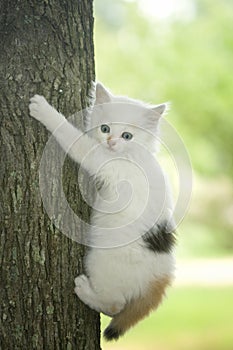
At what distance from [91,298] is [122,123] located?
63 centimetres

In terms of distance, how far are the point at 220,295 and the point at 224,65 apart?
279 centimetres

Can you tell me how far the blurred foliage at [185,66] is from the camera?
6828mm

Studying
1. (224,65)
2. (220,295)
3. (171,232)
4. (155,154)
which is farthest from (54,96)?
(220,295)

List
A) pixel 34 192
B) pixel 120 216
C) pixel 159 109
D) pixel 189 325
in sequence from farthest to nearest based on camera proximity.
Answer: pixel 189 325 < pixel 159 109 < pixel 120 216 < pixel 34 192

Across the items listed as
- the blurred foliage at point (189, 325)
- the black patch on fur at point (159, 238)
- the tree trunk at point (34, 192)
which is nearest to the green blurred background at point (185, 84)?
the blurred foliage at point (189, 325)

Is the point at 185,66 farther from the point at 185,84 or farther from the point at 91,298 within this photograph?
the point at 91,298

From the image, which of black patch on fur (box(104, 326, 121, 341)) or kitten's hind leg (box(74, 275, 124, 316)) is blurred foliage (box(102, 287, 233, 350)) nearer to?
black patch on fur (box(104, 326, 121, 341))

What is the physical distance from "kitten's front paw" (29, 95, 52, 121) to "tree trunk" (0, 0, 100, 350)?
0.9 inches

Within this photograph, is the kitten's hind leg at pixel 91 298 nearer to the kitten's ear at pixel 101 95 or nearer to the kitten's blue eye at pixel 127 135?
the kitten's blue eye at pixel 127 135

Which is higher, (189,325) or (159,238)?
(189,325)

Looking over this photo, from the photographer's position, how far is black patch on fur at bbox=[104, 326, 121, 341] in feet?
7.17

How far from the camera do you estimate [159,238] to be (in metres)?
2.13

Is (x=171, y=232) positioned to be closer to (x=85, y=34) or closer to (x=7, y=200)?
(x=7, y=200)

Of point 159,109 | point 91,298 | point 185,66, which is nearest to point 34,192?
point 91,298
